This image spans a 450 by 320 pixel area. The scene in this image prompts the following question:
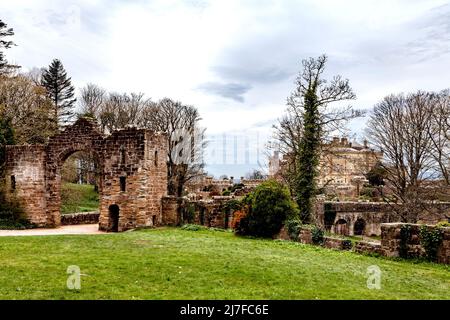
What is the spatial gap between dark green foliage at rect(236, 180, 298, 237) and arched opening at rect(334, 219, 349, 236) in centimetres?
2187

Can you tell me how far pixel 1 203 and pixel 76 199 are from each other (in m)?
12.3

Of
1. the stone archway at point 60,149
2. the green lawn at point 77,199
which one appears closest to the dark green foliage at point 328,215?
the green lawn at point 77,199

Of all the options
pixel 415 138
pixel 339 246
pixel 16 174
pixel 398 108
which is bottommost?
pixel 339 246

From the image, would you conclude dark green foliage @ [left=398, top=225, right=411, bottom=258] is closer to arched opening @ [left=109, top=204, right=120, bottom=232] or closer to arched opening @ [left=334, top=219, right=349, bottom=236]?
arched opening @ [left=109, top=204, right=120, bottom=232]

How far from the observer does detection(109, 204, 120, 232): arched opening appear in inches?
934

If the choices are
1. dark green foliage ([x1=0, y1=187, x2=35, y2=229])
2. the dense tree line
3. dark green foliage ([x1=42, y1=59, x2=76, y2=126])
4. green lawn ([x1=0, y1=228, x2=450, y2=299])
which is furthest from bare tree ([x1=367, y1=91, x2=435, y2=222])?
dark green foliage ([x1=42, y1=59, x2=76, y2=126])

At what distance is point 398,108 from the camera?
3506 cm

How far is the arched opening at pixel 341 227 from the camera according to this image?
137 feet

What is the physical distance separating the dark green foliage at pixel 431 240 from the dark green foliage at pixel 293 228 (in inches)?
230

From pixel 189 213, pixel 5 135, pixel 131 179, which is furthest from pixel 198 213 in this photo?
pixel 5 135

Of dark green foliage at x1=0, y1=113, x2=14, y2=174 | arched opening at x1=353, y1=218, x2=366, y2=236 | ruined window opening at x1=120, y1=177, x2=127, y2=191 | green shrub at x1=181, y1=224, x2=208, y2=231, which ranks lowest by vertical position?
arched opening at x1=353, y1=218, x2=366, y2=236

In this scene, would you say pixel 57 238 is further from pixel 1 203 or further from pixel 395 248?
pixel 395 248

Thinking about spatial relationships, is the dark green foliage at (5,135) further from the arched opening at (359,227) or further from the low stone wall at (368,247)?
the arched opening at (359,227)
